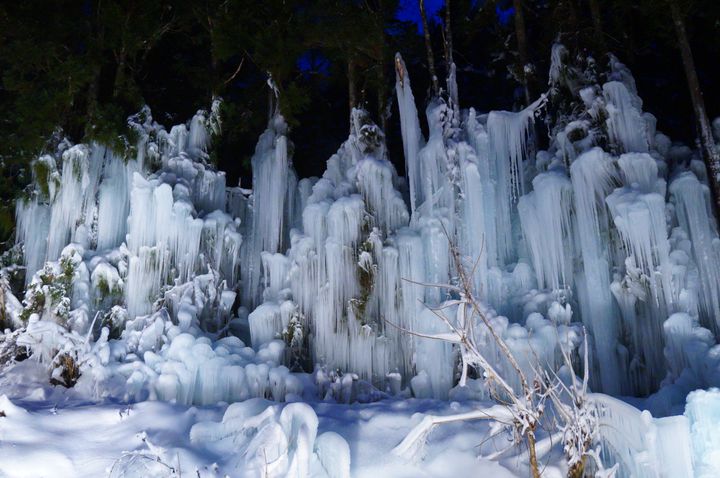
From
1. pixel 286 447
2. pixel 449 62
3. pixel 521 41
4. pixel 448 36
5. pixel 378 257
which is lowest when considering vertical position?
pixel 286 447

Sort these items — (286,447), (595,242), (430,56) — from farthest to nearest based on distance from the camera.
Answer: (430,56), (595,242), (286,447)

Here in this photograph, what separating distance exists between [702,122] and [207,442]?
8.53 meters

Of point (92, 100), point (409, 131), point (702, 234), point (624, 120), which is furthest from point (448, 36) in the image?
point (92, 100)

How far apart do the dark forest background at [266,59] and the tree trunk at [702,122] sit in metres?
0.42

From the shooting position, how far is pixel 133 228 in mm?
10180

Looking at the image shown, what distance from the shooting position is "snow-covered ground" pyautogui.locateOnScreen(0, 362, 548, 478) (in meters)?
6.39

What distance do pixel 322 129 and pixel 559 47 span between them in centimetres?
570

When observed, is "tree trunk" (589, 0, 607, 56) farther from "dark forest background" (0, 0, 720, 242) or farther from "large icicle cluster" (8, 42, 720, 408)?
"large icicle cluster" (8, 42, 720, 408)

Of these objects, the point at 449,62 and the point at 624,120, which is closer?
the point at 624,120

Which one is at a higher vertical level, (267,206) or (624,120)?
(624,120)

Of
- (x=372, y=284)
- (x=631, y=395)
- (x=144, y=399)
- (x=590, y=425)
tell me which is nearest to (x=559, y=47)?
(x=372, y=284)

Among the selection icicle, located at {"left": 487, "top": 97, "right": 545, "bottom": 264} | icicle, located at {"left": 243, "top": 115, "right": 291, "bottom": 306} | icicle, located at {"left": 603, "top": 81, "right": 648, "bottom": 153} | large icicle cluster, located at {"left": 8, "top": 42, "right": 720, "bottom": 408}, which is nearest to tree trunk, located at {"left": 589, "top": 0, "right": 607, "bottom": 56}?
large icicle cluster, located at {"left": 8, "top": 42, "right": 720, "bottom": 408}

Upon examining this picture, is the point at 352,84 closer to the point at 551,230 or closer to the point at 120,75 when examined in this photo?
the point at 120,75

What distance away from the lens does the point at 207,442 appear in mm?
7035
